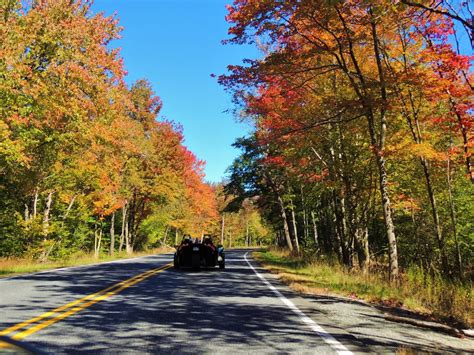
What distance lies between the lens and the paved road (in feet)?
17.1

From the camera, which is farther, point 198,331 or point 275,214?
point 275,214

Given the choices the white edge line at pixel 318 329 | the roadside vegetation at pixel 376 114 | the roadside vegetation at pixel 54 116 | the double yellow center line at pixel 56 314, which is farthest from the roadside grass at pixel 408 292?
the roadside vegetation at pixel 54 116

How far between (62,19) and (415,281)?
16952 mm

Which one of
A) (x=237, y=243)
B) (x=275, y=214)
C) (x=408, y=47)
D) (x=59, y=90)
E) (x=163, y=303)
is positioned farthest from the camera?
(x=237, y=243)

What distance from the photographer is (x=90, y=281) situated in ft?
39.1

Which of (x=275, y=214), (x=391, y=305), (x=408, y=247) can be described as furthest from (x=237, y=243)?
(x=391, y=305)

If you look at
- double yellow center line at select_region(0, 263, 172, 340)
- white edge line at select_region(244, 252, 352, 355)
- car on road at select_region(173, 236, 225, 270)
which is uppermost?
car on road at select_region(173, 236, 225, 270)

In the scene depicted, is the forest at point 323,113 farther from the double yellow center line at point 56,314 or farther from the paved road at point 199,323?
the double yellow center line at point 56,314

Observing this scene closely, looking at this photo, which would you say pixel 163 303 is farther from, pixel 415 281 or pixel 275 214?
pixel 275 214

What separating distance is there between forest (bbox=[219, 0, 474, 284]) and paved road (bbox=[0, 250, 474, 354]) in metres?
5.54

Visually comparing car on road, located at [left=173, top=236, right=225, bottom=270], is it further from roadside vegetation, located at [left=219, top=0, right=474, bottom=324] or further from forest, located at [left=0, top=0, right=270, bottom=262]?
forest, located at [left=0, top=0, right=270, bottom=262]

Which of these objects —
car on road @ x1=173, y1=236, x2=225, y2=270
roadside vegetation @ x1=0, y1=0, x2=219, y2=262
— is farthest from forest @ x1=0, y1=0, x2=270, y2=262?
car on road @ x1=173, y1=236, x2=225, y2=270

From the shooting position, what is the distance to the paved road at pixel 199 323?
5.21 metres

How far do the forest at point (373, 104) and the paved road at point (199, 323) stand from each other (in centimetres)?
554
